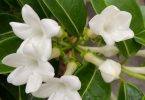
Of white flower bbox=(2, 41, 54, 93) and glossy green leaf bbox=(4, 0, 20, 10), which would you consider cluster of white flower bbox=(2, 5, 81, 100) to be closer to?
white flower bbox=(2, 41, 54, 93)

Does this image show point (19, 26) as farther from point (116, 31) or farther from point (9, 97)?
point (9, 97)

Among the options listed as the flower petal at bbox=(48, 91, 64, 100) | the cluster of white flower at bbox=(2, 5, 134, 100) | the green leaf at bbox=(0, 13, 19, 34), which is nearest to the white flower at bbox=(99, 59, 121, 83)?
the cluster of white flower at bbox=(2, 5, 134, 100)

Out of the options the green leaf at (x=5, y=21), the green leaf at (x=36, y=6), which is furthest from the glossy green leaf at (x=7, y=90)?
the green leaf at (x=36, y=6)

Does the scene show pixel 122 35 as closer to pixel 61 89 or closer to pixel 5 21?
pixel 61 89

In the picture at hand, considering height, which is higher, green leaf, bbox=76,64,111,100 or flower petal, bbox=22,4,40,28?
flower petal, bbox=22,4,40,28

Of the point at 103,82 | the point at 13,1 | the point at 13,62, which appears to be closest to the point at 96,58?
the point at 103,82

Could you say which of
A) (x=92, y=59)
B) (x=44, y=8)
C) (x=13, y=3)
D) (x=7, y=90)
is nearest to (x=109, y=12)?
(x=92, y=59)
